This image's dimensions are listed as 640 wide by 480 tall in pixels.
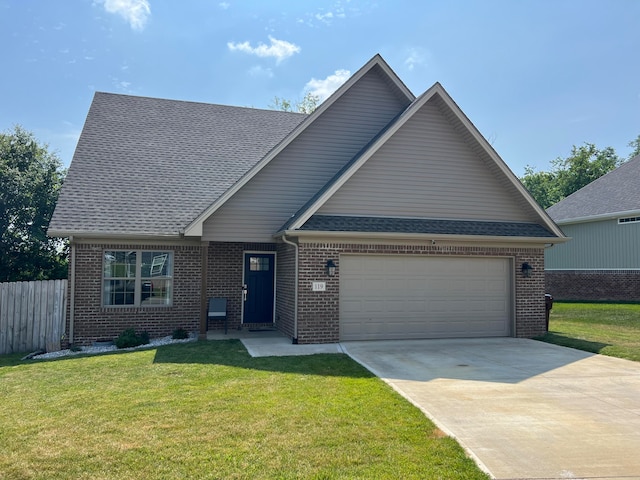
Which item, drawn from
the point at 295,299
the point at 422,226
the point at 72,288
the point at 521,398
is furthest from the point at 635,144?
the point at 72,288

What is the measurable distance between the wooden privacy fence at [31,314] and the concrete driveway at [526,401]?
26.1 feet

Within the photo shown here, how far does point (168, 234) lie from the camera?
12.7 m

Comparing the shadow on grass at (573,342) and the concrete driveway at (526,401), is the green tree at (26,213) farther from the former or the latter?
the shadow on grass at (573,342)

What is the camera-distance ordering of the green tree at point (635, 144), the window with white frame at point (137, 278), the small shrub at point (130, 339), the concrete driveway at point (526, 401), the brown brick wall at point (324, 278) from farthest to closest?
the green tree at point (635, 144) < the window with white frame at point (137, 278) < the small shrub at point (130, 339) < the brown brick wall at point (324, 278) < the concrete driveway at point (526, 401)

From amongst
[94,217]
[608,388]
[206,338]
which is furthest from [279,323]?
[608,388]

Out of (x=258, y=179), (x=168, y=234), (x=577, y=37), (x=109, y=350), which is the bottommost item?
(x=109, y=350)

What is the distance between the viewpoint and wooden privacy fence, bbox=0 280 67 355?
12781 mm

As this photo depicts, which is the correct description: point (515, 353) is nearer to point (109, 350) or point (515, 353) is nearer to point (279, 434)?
point (279, 434)

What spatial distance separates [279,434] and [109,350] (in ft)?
26.5

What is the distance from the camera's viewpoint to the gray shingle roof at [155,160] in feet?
42.2

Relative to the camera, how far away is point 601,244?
23594 mm

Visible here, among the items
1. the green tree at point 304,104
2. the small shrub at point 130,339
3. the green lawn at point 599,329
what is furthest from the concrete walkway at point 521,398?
the green tree at point 304,104

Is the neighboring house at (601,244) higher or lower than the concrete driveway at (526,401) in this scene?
higher

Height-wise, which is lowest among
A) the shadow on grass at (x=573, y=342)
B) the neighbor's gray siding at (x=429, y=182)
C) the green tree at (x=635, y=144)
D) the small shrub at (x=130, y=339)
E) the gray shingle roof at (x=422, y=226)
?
the small shrub at (x=130, y=339)
